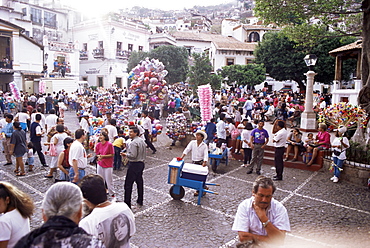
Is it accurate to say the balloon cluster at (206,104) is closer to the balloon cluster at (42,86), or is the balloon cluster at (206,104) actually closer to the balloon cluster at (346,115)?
the balloon cluster at (346,115)

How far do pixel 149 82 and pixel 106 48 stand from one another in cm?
2358

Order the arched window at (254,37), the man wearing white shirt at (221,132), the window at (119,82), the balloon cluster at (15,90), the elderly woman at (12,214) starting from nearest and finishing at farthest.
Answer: the elderly woman at (12,214) → the man wearing white shirt at (221,132) → the balloon cluster at (15,90) → the window at (119,82) → the arched window at (254,37)

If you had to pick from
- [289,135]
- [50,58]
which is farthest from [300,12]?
[50,58]

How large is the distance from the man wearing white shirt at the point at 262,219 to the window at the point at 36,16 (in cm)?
4256

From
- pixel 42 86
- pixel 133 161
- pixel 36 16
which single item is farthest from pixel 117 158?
pixel 36 16

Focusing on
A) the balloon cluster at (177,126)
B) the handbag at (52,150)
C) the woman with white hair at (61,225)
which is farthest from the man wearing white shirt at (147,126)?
the woman with white hair at (61,225)

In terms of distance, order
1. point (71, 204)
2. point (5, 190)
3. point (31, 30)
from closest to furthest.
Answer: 1. point (71, 204)
2. point (5, 190)
3. point (31, 30)

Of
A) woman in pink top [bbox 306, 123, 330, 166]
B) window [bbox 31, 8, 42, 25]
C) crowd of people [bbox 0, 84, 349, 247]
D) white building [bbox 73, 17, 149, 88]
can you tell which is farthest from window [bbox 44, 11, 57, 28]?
woman in pink top [bbox 306, 123, 330, 166]

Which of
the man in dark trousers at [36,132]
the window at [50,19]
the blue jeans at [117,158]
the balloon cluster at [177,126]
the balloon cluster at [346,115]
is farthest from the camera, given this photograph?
the window at [50,19]

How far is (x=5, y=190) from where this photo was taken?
9.25 ft

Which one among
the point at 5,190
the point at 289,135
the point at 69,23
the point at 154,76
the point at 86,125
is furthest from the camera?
the point at 69,23

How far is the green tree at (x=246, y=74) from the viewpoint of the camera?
29.8 meters

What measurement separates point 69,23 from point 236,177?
40970mm

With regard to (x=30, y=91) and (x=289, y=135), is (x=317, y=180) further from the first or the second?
(x=30, y=91)
